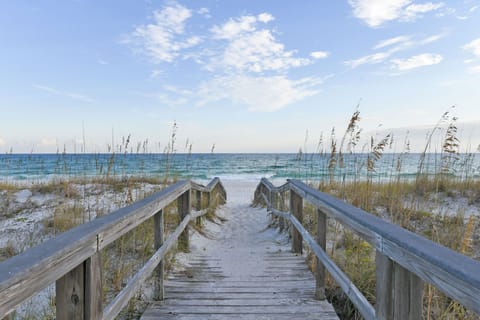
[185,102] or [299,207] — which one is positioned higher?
[185,102]

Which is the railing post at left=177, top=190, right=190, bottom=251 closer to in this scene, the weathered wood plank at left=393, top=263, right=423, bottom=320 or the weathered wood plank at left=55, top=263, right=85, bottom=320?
the weathered wood plank at left=55, top=263, right=85, bottom=320

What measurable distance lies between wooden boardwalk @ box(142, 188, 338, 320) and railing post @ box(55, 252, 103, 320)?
3.72ft

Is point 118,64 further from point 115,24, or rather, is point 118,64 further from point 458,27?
point 458,27

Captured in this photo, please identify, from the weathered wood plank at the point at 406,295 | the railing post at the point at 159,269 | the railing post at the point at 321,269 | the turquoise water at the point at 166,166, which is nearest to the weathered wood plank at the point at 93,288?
the railing post at the point at 159,269

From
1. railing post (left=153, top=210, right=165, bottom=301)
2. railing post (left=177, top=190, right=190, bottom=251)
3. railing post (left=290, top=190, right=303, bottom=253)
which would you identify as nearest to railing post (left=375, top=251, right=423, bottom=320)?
railing post (left=153, top=210, right=165, bottom=301)

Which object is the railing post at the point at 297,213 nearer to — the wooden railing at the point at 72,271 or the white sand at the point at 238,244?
the white sand at the point at 238,244

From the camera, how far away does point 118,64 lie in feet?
39.8

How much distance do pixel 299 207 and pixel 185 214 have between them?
5.17 ft

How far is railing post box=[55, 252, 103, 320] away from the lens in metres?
1.22

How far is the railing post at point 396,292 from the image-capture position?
1209 mm

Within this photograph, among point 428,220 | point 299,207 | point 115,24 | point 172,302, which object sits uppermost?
point 115,24

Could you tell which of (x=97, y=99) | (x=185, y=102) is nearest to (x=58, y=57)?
(x=97, y=99)

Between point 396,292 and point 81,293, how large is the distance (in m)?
1.39

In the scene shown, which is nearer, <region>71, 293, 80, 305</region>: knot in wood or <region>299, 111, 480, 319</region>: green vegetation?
<region>71, 293, 80, 305</region>: knot in wood
